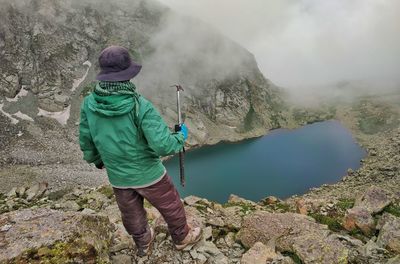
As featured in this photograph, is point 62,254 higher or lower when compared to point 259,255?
higher

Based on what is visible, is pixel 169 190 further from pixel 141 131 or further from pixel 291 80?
pixel 291 80

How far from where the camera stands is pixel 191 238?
7492 mm

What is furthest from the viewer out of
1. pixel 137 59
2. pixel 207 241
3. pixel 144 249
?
pixel 137 59

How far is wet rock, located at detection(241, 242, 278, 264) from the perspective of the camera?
24.8ft

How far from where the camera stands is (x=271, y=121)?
360ft

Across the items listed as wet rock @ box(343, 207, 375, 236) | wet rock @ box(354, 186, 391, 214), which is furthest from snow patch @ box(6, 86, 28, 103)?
wet rock @ box(343, 207, 375, 236)

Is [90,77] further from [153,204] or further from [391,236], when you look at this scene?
[391,236]

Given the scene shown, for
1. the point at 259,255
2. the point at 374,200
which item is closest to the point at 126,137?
the point at 259,255

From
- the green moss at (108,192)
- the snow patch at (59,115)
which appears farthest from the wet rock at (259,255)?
the snow patch at (59,115)

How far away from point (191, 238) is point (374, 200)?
944cm

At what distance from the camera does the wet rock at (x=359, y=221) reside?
10227 mm

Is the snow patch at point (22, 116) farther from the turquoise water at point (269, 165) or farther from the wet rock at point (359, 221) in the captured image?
the wet rock at point (359, 221)

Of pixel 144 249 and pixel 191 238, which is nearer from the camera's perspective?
pixel 144 249

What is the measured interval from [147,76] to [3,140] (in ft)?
134
